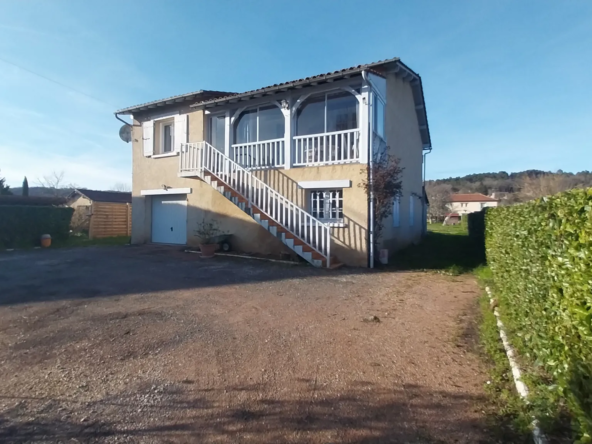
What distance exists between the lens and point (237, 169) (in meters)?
12.0

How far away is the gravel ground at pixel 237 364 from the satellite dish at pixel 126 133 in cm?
990

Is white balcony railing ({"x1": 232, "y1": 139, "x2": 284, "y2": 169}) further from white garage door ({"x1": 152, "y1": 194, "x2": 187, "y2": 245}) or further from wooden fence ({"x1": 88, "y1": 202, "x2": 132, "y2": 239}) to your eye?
wooden fence ({"x1": 88, "y1": 202, "x2": 132, "y2": 239})

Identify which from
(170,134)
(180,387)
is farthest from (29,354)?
(170,134)

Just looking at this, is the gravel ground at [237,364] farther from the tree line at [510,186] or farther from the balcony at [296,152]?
the balcony at [296,152]

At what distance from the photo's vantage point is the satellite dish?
1600 cm

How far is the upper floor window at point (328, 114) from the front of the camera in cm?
1163

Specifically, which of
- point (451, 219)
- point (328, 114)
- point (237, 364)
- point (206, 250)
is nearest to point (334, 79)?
point (328, 114)

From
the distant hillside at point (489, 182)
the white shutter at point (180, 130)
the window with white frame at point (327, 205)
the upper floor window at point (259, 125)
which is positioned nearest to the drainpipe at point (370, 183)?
the window with white frame at point (327, 205)

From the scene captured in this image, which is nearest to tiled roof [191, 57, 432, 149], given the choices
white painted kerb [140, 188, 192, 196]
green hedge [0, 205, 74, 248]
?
white painted kerb [140, 188, 192, 196]

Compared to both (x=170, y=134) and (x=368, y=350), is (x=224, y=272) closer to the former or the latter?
(x=368, y=350)

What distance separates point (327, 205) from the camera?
448 inches

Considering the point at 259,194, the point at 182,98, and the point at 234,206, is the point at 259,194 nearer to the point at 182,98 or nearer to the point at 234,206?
the point at 234,206

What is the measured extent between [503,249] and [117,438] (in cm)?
540

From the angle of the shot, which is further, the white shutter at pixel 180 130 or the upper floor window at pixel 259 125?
the white shutter at pixel 180 130
